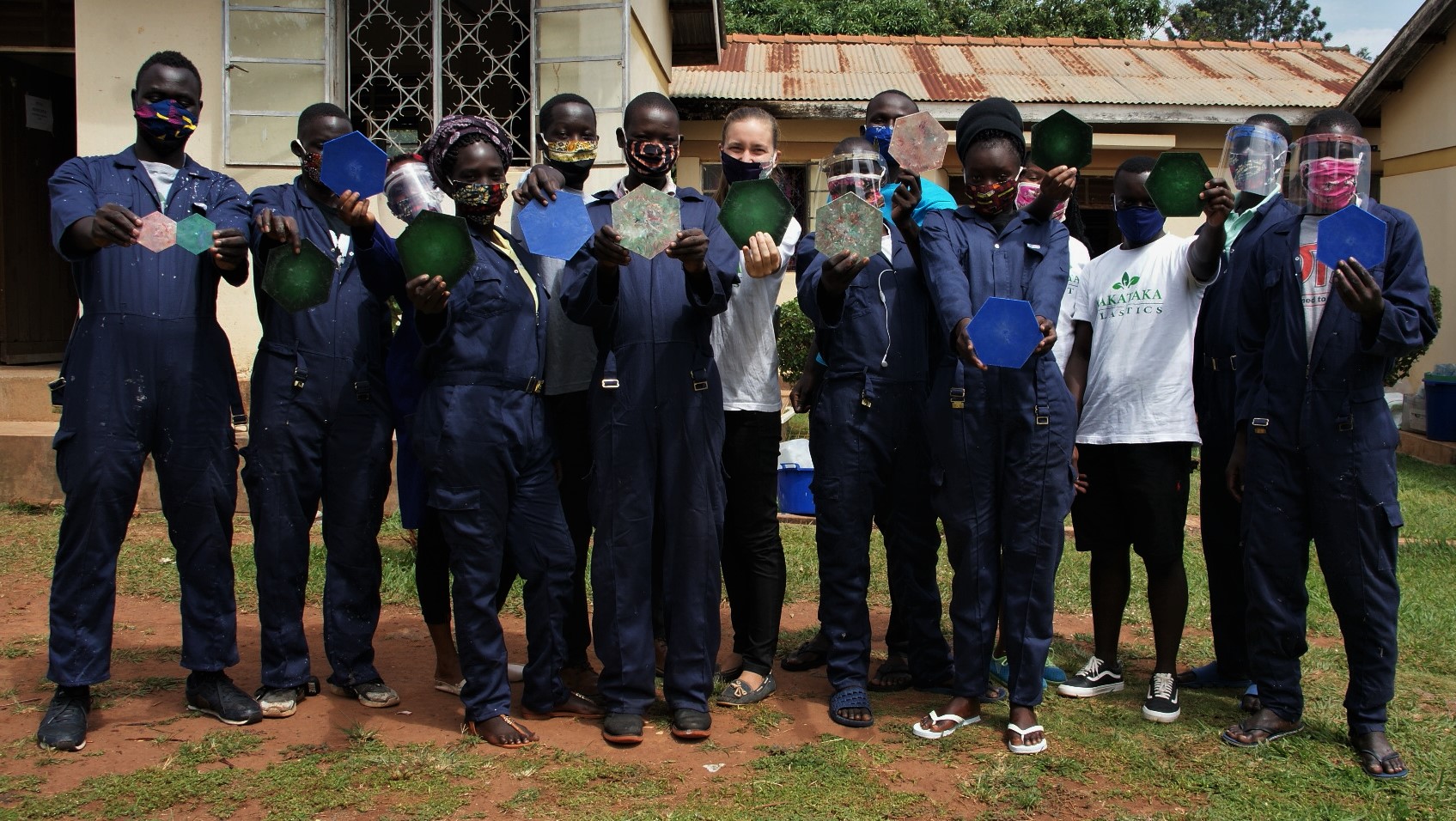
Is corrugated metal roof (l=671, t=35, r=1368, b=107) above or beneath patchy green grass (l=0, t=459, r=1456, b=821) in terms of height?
above

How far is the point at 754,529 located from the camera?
4426 mm

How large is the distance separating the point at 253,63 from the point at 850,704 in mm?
6764

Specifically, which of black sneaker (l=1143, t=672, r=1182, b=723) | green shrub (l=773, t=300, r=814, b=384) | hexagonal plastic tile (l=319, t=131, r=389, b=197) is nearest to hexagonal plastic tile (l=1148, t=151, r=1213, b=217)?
black sneaker (l=1143, t=672, r=1182, b=723)

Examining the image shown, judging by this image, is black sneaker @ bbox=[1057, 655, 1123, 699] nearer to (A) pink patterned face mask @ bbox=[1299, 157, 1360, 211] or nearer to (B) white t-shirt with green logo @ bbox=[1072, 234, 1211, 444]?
(B) white t-shirt with green logo @ bbox=[1072, 234, 1211, 444]

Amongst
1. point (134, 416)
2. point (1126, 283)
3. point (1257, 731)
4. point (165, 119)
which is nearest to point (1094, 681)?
point (1257, 731)

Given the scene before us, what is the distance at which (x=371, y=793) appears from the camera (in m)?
3.46

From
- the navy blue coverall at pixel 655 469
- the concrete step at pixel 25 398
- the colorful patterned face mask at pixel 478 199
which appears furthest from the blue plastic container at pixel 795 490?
the concrete step at pixel 25 398

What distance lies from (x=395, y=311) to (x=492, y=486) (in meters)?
0.90

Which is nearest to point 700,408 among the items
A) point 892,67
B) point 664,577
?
point 664,577

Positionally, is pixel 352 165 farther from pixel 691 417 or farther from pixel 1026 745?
pixel 1026 745

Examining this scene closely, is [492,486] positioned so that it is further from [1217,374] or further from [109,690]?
[1217,374]

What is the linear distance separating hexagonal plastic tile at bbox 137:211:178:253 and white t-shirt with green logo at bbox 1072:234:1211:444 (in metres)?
3.26

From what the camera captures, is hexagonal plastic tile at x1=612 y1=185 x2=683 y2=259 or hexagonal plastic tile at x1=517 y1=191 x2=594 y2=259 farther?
hexagonal plastic tile at x1=517 y1=191 x2=594 y2=259

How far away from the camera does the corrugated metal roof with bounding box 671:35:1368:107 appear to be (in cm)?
1263
